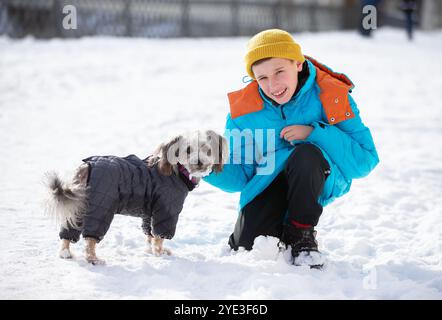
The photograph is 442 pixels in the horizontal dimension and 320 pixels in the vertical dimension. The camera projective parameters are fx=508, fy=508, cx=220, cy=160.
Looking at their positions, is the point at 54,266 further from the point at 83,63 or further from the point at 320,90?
the point at 83,63

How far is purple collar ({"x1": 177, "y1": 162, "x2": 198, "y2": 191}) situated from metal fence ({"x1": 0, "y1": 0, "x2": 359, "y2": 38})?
10981mm

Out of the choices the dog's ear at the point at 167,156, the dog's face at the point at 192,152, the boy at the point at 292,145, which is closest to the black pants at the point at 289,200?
the boy at the point at 292,145

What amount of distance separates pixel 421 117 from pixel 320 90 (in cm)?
555

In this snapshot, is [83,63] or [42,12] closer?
[83,63]

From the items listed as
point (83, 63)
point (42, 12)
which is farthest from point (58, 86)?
point (42, 12)

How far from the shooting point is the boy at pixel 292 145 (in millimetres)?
2830

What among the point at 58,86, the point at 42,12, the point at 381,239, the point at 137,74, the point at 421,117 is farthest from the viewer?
the point at 42,12

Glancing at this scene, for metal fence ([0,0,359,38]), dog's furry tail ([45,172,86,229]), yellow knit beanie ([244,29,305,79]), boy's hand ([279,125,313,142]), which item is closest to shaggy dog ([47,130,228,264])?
dog's furry tail ([45,172,86,229])

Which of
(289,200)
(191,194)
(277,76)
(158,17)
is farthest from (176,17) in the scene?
(289,200)

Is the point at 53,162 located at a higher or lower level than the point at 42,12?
lower

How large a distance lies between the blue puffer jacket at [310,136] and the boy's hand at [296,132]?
4 cm

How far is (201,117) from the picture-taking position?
7.30 m

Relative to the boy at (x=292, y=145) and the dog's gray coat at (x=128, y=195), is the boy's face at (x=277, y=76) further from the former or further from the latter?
the dog's gray coat at (x=128, y=195)
